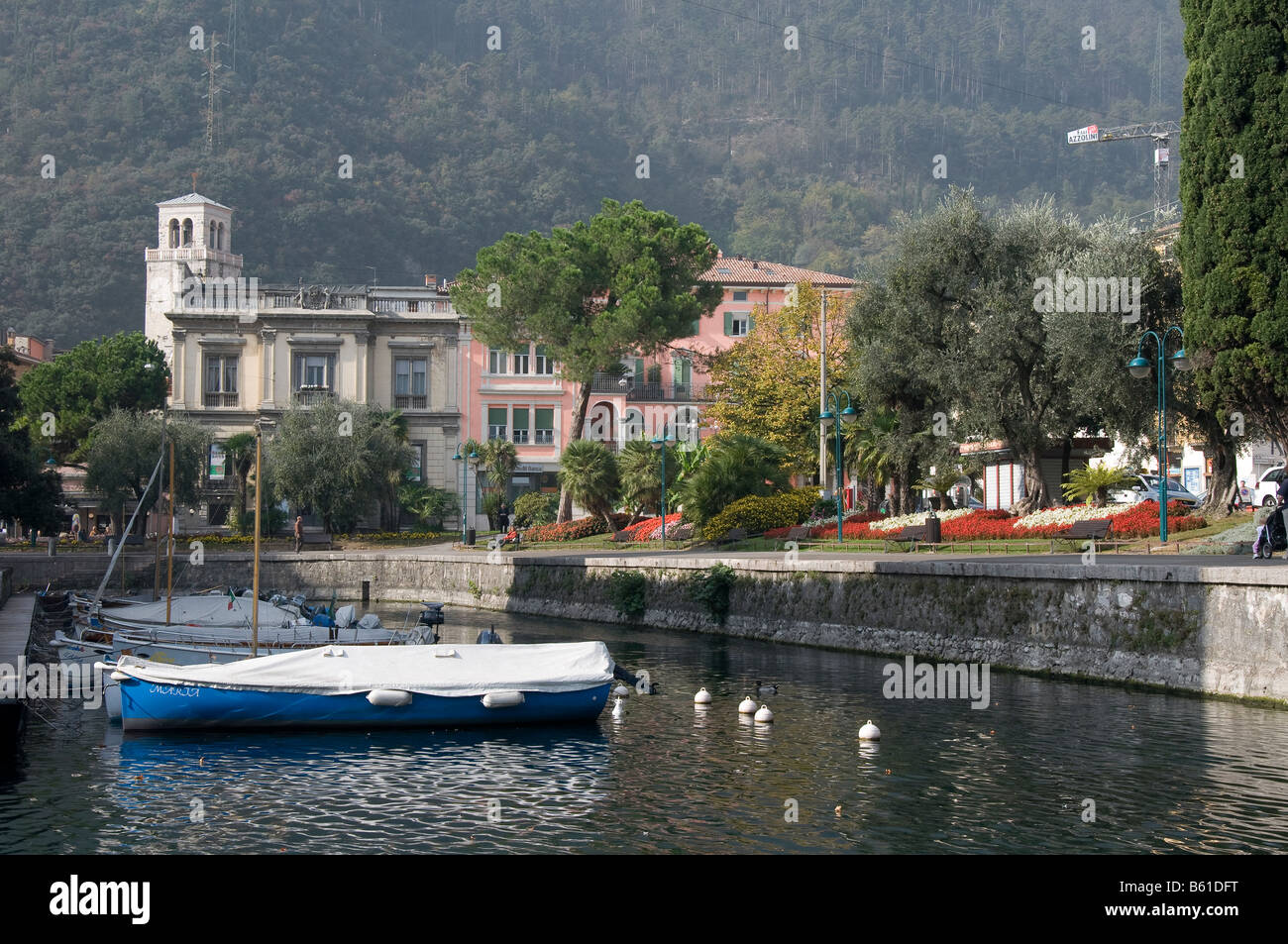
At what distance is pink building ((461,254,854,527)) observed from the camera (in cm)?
7344

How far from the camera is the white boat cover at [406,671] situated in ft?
70.9

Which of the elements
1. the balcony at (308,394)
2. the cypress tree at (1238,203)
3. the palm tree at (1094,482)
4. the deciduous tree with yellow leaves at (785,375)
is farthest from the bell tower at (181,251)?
the cypress tree at (1238,203)

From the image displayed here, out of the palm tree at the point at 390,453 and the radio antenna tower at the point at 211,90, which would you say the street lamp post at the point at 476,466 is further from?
the radio antenna tower at the point at 211,90

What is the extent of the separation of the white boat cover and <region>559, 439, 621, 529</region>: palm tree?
30126mm

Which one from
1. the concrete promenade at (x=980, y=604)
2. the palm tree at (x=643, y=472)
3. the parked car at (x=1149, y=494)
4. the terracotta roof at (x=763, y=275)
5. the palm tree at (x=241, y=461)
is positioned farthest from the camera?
the terracotta roof at (x=763, y=275)

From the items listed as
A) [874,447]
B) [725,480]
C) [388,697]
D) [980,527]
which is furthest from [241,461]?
[388,697]

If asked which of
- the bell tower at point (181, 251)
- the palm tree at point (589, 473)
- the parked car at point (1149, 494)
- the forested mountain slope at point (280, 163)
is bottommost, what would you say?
the parked car at point (1149, 494)

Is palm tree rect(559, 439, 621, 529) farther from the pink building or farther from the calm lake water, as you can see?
the calm lake water

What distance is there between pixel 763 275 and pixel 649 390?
13678mm

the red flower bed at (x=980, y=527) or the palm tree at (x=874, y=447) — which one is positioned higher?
the palm tree at (x=874, y=447)

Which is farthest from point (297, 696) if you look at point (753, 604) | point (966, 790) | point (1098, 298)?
point (1098, 298)

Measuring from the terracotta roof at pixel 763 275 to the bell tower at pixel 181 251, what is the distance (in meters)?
49.0

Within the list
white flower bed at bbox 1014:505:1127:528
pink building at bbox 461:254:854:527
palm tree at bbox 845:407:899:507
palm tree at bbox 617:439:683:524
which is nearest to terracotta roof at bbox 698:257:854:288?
pink building at bbox 461:254:854:527
